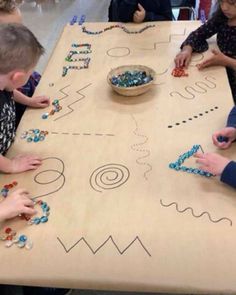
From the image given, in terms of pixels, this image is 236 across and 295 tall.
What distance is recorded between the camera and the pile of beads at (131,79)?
1.16m

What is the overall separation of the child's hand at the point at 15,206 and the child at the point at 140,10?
44.5 inches

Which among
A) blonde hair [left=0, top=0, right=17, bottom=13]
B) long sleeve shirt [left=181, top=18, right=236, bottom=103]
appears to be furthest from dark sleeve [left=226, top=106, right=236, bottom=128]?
blonde hair [left=0, top=0, right=17, bottom=13]

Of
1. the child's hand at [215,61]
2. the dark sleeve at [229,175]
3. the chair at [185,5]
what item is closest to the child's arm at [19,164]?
the dark sleeve at [229,175]

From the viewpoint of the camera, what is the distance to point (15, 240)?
0.72 metres

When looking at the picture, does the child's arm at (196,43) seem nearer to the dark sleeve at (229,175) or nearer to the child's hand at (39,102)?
the child's hand at (39,102)

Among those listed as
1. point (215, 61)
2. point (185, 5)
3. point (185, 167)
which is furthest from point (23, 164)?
point (185, 5)

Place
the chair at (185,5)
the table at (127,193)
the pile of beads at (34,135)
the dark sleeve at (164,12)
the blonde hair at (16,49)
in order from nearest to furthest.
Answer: the table at (127,193) → the blonde hair at (16,49) → the pile of beads at (34,135) → the dark sleeve at (164,12) → the chair at (185,5)

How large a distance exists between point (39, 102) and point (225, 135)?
58 centimetres

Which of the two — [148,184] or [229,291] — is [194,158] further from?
[229,291]

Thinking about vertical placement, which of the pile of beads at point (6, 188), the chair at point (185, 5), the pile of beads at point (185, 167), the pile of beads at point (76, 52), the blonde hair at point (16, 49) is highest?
the blonde hair at point (16, 49)

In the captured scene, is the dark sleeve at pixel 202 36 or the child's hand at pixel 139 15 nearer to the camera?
the dark sleeve at pixel 202 36

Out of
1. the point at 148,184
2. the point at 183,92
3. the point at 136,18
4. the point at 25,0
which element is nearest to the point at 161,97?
the point at 183,92

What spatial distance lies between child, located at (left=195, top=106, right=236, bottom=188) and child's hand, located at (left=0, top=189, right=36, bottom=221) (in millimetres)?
400

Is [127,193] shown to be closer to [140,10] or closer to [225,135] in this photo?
[225,135]
